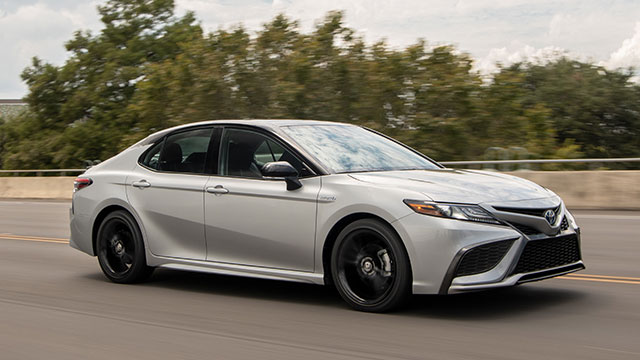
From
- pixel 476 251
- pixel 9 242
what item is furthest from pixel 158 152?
pixel 9 242

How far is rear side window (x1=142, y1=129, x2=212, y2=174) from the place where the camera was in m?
7.68

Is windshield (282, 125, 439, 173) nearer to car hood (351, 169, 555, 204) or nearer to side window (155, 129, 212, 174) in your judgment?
car hood (351, 169, 555, 204)

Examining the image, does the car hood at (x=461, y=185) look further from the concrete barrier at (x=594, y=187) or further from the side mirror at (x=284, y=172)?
the concrete barrier at (x=594, y=187)

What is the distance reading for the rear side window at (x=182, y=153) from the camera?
25.2 feet

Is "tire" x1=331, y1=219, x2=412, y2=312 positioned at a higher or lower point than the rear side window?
lower

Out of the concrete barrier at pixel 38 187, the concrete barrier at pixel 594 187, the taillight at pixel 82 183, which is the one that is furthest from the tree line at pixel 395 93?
the taillight at pixel 82 183

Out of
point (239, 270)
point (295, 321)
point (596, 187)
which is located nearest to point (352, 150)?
point (239, 270)

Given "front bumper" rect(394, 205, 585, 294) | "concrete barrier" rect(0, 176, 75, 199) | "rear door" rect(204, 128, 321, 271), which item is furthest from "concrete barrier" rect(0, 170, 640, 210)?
"concrete barrier" rect(0, 176, 75, 199)

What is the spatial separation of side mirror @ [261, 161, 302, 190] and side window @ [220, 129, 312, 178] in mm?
292

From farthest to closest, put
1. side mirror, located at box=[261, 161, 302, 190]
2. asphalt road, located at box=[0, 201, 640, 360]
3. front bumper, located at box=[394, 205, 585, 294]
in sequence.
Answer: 1. side mirror, located at box=[261, 161, 302, 190]
2. front bumper, located at box=[394, 205, 585, 294]
3. asphalt road, located at box=[0, 201, 640, 360]

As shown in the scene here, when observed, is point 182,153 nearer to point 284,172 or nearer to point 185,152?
point 185,152

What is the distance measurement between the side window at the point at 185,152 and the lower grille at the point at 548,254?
2993 mm

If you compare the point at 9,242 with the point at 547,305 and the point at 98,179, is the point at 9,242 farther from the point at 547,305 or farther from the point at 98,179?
the point at 547,305

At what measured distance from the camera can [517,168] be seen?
18484mm
